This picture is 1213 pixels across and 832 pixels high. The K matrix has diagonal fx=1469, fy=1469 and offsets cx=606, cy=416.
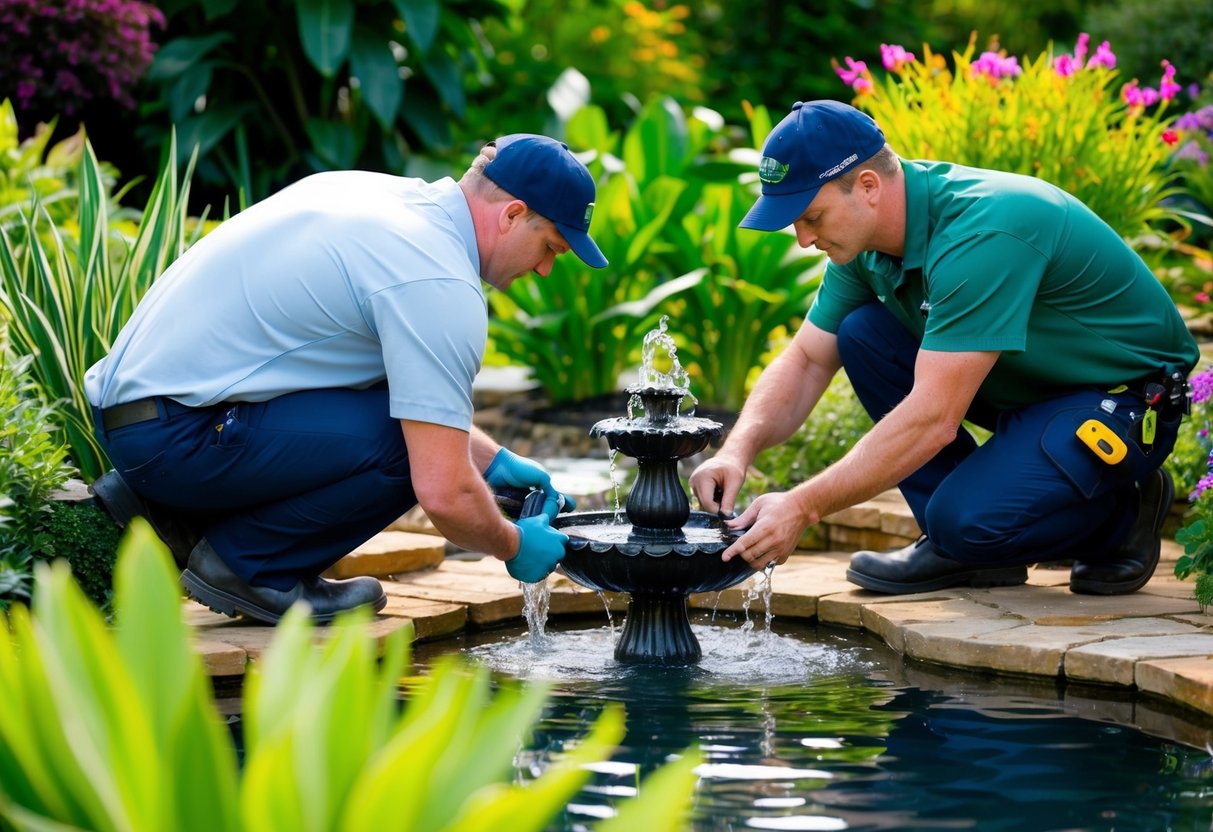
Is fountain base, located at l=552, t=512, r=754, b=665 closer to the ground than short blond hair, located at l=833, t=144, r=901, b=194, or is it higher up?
closer to the ground

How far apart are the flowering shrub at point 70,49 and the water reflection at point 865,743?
512cm

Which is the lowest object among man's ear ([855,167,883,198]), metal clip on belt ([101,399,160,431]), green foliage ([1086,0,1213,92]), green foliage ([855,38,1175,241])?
metal clip on belt ([101,399,160,431])

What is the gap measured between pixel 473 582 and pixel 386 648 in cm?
86

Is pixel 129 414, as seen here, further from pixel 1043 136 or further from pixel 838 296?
pixel 1043 136

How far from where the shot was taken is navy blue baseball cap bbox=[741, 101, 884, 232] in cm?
353

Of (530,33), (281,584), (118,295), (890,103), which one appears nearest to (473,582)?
(281,584)

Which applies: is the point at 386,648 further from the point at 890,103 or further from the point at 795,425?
the point at 890,103

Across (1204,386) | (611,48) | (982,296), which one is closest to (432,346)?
(982,296)

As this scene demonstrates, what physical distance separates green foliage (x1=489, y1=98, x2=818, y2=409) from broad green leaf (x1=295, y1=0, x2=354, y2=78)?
5.63ft

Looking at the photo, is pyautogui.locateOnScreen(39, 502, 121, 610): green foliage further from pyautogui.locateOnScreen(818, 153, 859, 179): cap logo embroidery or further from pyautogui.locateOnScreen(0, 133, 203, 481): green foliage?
pyautogui.locateOnScreen(818, 153, 859, 179): cap logo embroidery

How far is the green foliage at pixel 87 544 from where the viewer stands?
352 centimetres

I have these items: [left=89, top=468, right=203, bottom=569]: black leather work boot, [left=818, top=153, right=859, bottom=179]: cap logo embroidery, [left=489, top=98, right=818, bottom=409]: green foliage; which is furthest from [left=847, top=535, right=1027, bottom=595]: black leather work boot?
[left=489, top=98, right=818, bottom=409]: green foliage

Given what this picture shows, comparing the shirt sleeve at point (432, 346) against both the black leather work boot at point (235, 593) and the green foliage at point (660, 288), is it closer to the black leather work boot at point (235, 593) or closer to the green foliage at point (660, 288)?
the black leather work boot at point (235, 593)

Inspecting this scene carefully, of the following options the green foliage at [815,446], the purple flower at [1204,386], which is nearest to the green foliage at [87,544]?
the green foliage at [815,446]
